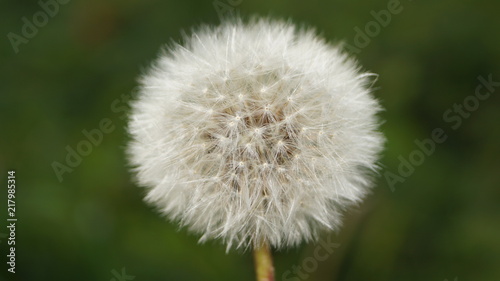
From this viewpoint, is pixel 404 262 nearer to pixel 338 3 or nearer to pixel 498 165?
pixel 498 165

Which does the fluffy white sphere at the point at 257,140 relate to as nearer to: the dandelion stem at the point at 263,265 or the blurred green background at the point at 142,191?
the dandelion stem at the point at 263,265

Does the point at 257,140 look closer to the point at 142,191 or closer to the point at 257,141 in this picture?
the point at 257,141

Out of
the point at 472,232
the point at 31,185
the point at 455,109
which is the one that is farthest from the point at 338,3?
the point at 31,185

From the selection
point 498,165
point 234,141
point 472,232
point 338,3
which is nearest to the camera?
point 234,141

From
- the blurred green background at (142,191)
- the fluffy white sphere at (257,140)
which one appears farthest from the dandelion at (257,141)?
the blurred green background at (142,191)

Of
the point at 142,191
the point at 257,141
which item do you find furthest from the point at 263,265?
the point at 142,191
